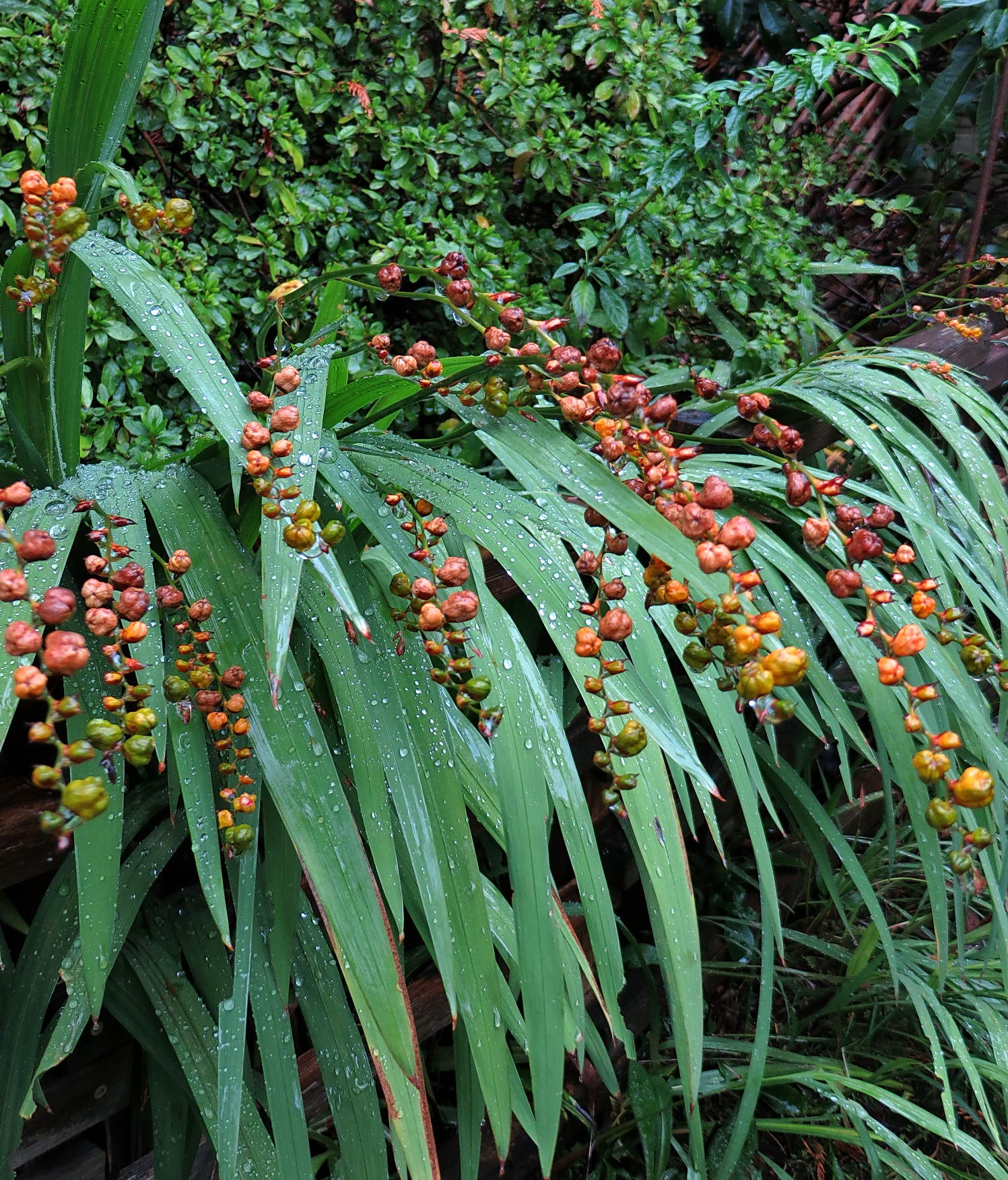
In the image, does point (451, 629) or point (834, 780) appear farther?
point (834, 780)

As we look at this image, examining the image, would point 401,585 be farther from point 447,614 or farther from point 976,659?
point 976,659

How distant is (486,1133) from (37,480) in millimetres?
1037

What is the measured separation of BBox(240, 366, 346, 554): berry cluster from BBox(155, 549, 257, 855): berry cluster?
0.09 meters

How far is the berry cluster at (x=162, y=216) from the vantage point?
0.52 meters

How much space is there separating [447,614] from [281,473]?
0.13 metres

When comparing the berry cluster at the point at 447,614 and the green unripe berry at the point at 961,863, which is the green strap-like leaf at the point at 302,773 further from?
the green unripe berry at the point at 961,863

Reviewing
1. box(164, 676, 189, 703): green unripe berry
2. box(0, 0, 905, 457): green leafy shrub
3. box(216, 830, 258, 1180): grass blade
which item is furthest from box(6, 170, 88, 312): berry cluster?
box(0, 0, 905, 457): green leafy shrub

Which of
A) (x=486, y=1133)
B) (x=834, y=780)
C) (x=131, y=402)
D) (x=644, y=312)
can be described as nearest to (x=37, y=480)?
(x=131, y=402)

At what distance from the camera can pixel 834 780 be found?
1.74m

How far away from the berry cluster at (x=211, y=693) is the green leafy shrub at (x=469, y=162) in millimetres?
785

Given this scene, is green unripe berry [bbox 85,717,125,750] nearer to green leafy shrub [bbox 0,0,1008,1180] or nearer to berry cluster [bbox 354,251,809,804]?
green leafy shrub [bbox 0,0,1008,1180]

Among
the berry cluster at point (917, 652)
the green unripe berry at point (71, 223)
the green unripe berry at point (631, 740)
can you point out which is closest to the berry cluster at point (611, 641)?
the green unripe berry at point (631, 740)

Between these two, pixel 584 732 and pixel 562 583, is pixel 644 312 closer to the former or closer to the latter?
pixel 584 732

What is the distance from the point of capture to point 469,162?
1.68 m
